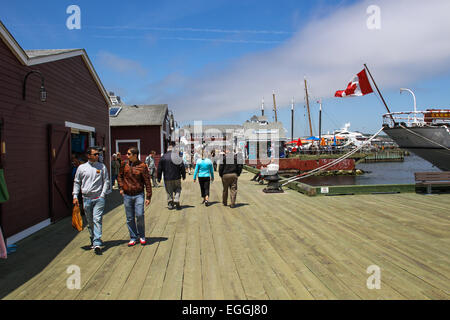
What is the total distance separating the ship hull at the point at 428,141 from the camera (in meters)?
19.8

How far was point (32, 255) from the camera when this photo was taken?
223 inches

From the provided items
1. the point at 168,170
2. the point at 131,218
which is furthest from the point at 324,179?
the point at 131,218

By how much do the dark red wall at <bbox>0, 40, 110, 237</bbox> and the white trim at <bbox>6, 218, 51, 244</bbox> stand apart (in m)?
0.09

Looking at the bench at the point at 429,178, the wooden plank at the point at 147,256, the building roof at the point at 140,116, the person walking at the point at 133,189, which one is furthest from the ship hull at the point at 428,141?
the person walking at the point at 133,189

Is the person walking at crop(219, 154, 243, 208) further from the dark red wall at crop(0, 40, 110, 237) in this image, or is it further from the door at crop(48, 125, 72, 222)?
the dark red wall at crop(0, 40, 110, 237)

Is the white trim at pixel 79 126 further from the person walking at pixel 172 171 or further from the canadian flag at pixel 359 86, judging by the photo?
the canadian flag at pixel 359 86

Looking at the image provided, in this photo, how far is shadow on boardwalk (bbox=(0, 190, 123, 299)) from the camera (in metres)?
4.53

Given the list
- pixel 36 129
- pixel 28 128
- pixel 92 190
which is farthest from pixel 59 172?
pixel 92 190

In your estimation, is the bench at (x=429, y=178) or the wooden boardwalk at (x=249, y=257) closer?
the wooden boardwalk at (x=249, y=257)

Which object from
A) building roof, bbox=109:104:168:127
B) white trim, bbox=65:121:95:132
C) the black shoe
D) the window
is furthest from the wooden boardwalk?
the window

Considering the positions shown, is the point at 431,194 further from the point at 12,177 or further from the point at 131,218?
the point at 12,177

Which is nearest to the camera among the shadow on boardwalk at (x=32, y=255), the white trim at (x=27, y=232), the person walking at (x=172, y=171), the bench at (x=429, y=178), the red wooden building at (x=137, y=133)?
the shadow on boardwalk at (x=32, y=255)
